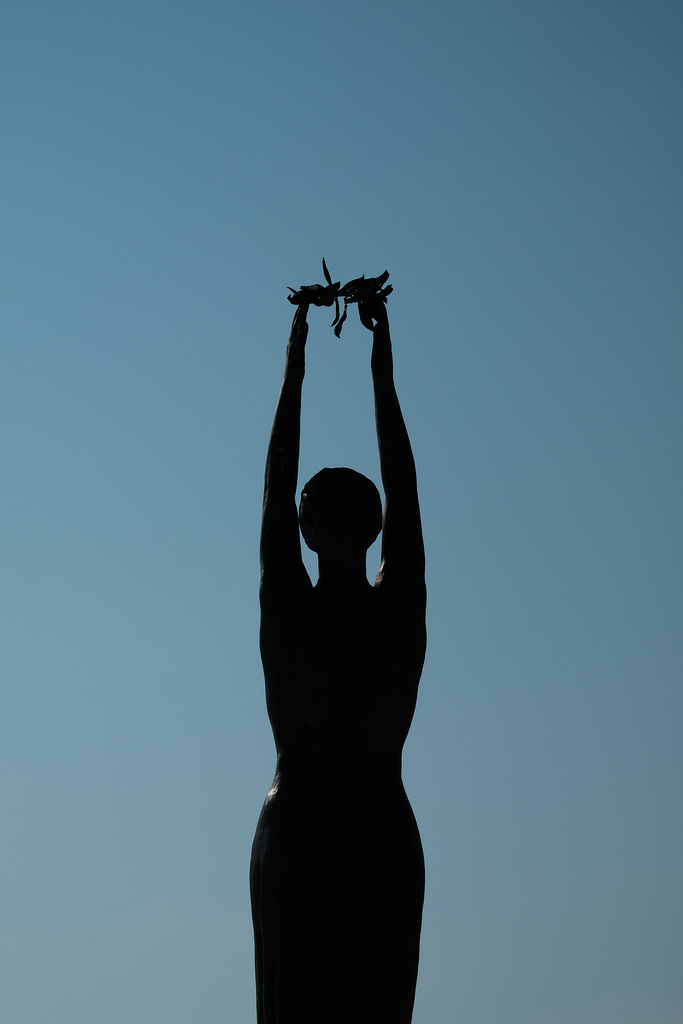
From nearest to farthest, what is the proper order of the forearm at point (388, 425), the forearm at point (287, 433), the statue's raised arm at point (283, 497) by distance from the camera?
the statue's raised arm at point (283, 497) < the forearm at point (287, 433) < the forearm at point (388, 425)

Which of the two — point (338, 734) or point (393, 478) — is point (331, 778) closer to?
point (338, 734)

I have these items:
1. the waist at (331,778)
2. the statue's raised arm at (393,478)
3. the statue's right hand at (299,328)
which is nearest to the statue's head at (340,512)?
the statue's raised arm at (393,478)

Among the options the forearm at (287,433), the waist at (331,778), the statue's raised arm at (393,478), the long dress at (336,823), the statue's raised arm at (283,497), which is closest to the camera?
the long dress at (336,823)

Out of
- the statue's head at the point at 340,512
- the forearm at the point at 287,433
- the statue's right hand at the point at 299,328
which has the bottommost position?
the statue's head at the point at 340,512

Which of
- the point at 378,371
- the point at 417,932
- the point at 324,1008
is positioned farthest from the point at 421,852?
the point at 378,371

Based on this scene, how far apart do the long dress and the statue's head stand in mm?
292

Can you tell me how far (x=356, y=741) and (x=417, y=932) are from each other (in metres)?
1.01

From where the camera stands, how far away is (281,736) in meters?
7.54

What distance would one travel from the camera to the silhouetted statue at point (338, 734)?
23.5 ft

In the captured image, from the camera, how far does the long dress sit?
7.16 meters

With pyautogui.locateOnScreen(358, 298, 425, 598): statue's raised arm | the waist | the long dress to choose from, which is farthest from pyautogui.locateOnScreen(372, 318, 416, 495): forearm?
the waist

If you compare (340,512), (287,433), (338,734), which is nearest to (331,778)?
(338,734)

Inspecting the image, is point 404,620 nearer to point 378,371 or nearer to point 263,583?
point 263,583

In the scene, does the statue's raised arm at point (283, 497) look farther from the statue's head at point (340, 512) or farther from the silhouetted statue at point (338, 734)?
the statue's head at point (340, 512)
